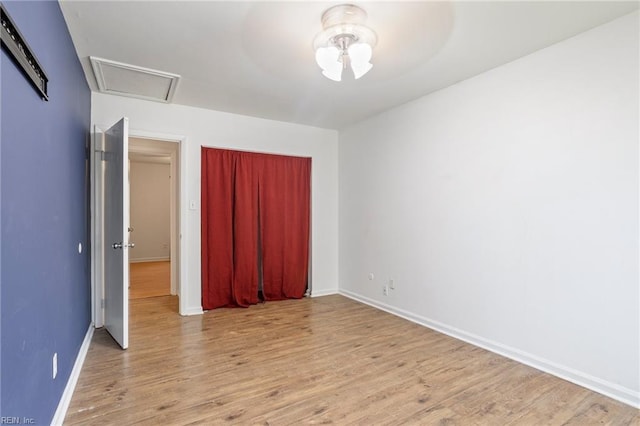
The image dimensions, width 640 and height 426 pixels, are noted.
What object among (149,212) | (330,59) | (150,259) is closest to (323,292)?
(330,59)

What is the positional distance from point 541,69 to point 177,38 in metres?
2.81

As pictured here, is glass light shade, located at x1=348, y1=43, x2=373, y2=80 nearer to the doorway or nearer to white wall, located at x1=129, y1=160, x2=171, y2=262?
the doorway

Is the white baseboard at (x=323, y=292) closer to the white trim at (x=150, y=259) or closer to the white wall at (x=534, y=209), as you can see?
the white wall at (x=534, y=209)

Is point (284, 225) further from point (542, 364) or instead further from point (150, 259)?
point (150, 259)

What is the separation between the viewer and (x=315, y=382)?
2.39m

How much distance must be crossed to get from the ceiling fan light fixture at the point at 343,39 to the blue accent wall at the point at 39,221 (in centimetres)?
156

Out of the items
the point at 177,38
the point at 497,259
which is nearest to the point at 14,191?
the point at 177,38

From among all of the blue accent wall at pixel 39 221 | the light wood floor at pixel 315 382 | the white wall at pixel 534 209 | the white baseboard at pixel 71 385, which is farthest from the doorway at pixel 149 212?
the white wall at pixel 534 209

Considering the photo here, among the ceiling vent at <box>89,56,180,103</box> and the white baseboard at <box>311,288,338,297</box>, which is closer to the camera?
the ceiling vent at <box>89,56,180,103</box>

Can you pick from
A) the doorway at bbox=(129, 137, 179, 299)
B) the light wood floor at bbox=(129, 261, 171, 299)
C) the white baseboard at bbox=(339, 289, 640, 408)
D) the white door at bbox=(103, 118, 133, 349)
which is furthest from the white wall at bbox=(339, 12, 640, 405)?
the doorway at bbox=(129, 137, 179, 299)

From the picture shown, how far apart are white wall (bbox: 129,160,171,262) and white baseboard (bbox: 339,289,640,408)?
6.92 metres

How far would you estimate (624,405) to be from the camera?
6.97 ft

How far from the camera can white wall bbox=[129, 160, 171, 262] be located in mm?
8258

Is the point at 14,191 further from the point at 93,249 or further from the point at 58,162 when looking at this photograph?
the point at 93,249
